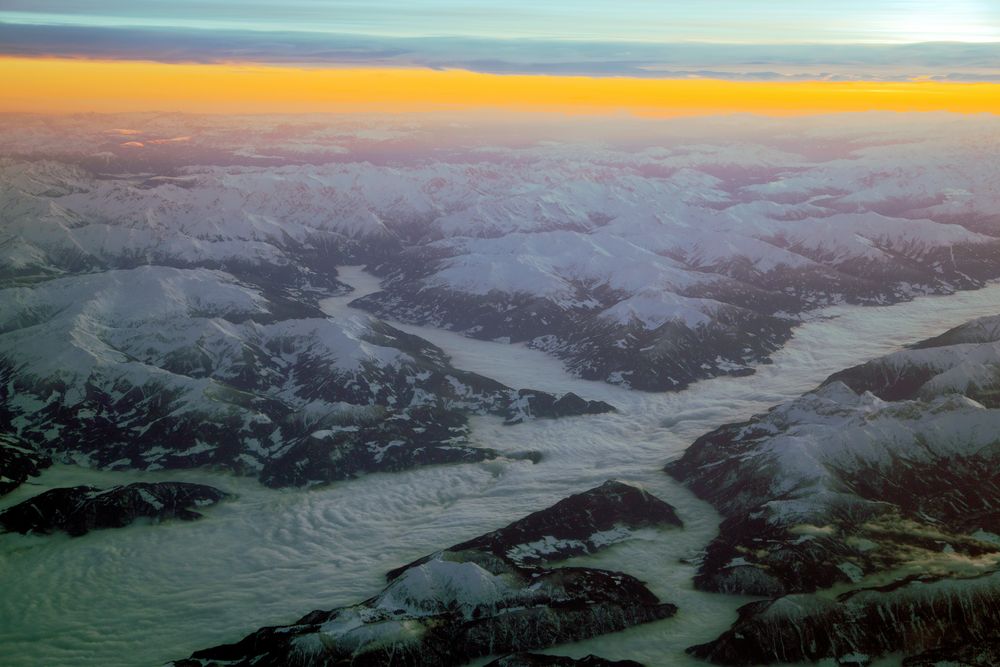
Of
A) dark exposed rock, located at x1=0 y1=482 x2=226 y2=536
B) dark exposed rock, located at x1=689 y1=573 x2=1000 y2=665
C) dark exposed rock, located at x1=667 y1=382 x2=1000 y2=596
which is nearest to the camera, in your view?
dark exposed rock, located at x1=689 y1=573 x2=1000 y2=665

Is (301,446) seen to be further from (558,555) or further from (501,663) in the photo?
(501,663)

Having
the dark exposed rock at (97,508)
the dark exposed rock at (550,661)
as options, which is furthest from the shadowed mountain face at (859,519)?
the dark exposed rock at (97,508)

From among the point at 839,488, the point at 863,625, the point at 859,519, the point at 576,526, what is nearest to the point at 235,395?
the point at 576,526

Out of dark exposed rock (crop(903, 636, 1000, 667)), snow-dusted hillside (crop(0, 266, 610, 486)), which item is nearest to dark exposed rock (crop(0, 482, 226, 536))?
snow-dusted hillside (crop(0, 266, 610, 486))

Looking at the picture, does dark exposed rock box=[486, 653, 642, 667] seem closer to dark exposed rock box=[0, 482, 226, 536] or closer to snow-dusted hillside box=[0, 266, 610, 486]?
dark exposed rock box=[0, 482, 226, 536]

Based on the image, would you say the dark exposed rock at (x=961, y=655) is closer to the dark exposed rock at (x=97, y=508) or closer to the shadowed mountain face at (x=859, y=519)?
the shadowed mountain face at (x=859, y=519)

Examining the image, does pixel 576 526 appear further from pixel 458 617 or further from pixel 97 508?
pixel 97 508
